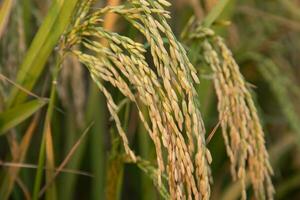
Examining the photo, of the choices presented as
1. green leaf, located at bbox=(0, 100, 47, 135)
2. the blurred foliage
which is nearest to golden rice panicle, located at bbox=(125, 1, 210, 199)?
the blurred foliage

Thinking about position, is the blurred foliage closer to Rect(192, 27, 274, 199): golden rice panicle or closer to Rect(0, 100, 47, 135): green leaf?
Rect(0, 100, 47, 135): green leaf

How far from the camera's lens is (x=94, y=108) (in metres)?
1.51

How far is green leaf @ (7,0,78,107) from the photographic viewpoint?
111 centimetres

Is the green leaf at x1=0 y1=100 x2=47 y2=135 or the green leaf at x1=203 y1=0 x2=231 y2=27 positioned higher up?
the green leaf at x1=203 y1=0 x2=231 y2=27

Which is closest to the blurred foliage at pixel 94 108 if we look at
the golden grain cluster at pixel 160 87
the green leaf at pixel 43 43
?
the green leaf at pixel 43 43

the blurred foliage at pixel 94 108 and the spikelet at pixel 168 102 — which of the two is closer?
the spikelet at pixel 168 102

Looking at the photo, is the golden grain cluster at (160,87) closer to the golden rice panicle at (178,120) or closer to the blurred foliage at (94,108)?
the golden rice panicle at (178,120)

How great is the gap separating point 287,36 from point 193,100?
1219mm

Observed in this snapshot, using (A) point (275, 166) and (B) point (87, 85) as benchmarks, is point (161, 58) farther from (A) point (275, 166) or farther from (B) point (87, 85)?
(A) point (275, 166)

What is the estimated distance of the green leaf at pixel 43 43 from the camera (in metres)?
1.11

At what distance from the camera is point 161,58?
0.87 metres

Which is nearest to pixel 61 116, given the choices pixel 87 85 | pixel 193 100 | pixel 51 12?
pixel 87 85

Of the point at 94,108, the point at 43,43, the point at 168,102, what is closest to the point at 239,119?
the point at 168,102

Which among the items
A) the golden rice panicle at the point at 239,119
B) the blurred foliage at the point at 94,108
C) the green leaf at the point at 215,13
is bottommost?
the blurred foliage at the point at 94,108
